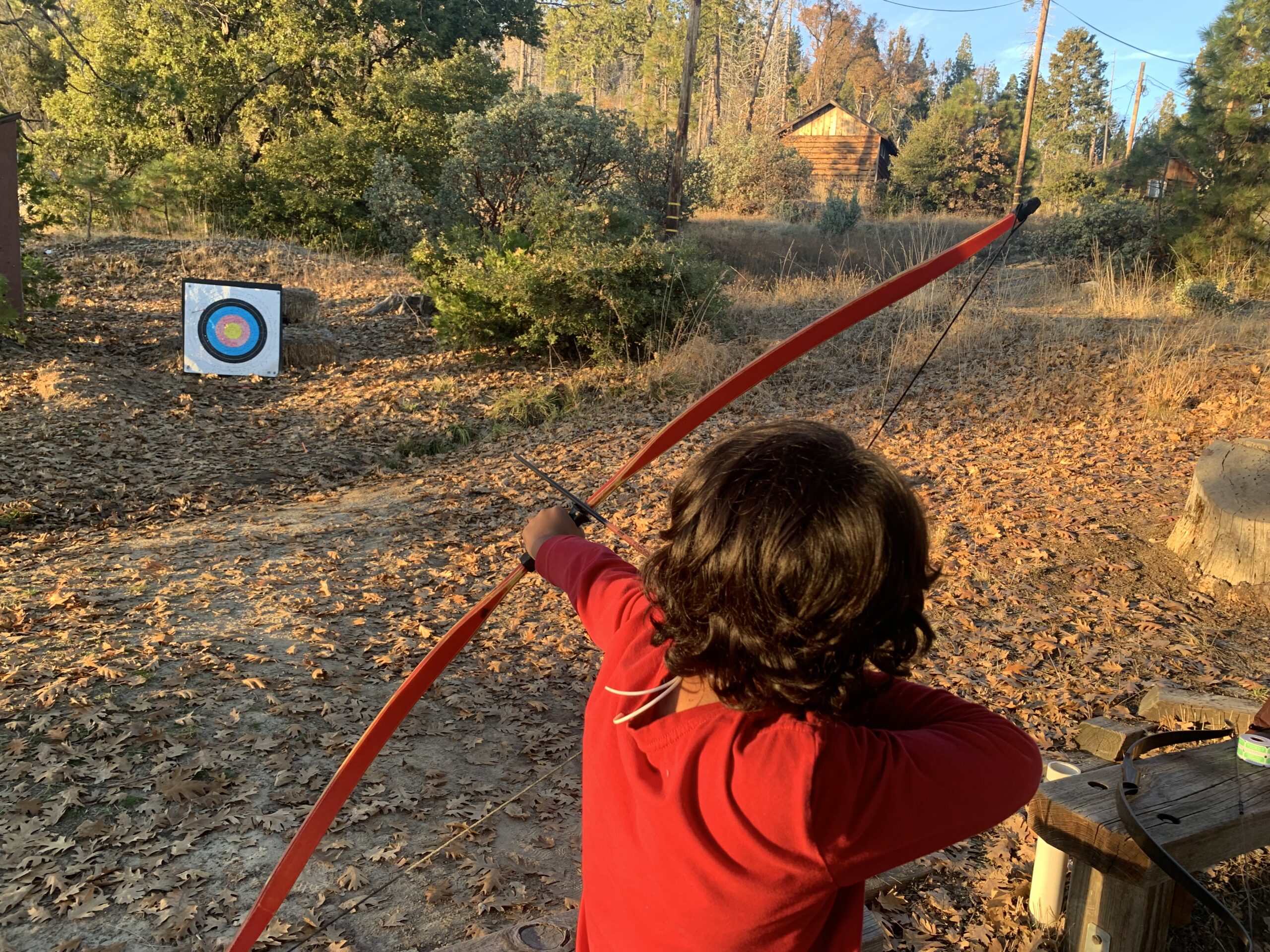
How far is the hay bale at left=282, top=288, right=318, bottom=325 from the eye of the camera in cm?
961

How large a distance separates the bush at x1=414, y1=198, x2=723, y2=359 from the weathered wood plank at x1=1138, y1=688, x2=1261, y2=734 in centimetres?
645

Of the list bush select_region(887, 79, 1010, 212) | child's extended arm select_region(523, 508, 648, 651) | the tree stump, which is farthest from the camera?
bush select_region(887, 79, 1010, 212)

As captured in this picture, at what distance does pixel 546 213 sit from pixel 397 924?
25.2ft

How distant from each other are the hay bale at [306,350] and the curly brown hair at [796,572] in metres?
9.08

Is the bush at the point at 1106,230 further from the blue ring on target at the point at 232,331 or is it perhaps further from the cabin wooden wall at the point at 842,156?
the cabin wooden wall at the point at 842,156

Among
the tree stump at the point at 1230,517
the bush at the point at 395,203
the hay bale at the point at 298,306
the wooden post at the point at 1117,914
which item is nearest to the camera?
the wooden post at the point at 1117,914

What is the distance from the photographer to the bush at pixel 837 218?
20266 millimetres

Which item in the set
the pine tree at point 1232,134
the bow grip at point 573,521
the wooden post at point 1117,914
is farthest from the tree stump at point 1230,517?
the pine tree at point 1232,134

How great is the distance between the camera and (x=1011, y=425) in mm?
7023

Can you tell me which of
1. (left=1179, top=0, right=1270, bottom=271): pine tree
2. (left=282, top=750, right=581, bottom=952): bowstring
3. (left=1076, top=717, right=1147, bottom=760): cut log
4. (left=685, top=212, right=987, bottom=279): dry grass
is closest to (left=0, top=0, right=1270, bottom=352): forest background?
(left=1179, top=0, right=1270, bottom=271): pine tree

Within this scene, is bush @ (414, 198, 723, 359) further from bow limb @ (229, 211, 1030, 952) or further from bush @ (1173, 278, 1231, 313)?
bow limb @ (229, 211, 1030, 952)

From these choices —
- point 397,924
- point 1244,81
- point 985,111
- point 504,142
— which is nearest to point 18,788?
point 397,924

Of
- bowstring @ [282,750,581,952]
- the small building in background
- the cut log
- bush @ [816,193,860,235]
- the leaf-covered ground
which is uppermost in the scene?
the small building in background

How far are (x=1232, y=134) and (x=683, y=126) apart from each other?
8.03 m
